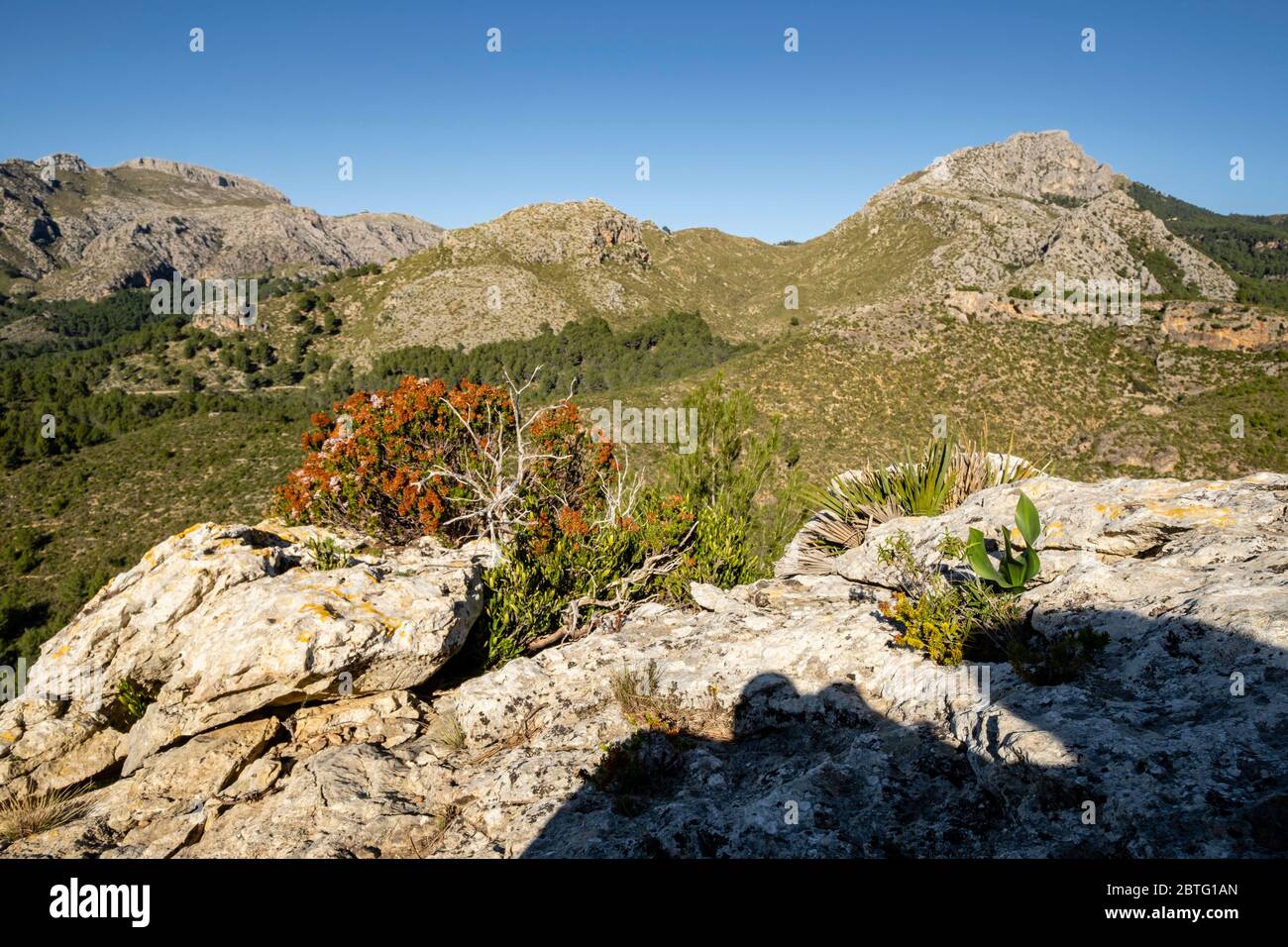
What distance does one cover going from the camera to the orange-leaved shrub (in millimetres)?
6941

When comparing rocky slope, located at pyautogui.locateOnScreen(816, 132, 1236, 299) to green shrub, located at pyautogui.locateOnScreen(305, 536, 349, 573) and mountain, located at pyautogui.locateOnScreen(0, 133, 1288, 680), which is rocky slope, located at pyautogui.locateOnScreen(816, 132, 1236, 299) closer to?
mountain, located at pyautogui.locateOnScreen(0, 133, 1288, 680)

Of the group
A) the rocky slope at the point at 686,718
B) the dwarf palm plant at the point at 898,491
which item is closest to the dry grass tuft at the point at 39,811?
the rocky slope at the point at 686,718

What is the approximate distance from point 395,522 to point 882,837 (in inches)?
246

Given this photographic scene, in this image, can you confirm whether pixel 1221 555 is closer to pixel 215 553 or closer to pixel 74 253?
pixel 215 553

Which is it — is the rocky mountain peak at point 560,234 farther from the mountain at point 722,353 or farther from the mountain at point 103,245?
the mountain at point 103,245

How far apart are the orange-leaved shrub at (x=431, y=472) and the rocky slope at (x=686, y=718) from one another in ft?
4.43

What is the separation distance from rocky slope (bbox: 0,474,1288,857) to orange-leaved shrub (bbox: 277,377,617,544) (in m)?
1.35

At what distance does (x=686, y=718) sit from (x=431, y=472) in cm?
428

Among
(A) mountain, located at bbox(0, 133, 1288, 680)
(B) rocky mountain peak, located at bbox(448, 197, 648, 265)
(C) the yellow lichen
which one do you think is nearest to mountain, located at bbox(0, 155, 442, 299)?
(A) mountain, located at bbox(0, 133, 1288, 680)

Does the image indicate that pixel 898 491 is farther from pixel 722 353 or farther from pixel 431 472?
pixel 722 353

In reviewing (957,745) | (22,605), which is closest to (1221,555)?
(957,745)

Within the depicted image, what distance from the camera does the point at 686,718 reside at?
4.19 m

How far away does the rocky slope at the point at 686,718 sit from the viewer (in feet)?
8.27

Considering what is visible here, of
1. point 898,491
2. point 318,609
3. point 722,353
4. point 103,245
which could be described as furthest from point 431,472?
point 103,245
